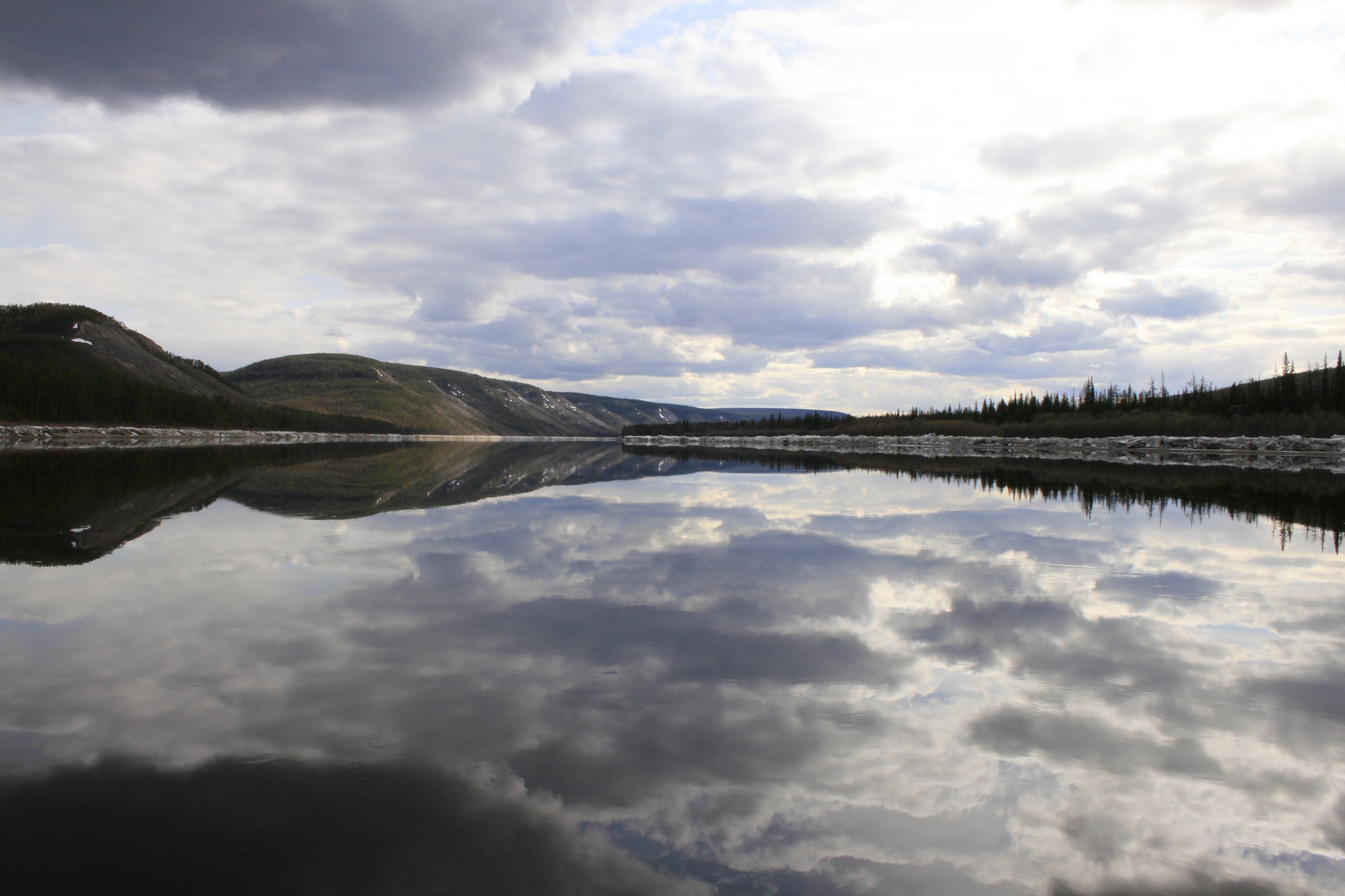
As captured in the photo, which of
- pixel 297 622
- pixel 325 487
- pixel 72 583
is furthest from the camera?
pixel 325 487

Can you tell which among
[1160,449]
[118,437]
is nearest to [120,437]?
[118,437]

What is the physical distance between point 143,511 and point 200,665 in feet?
41.9

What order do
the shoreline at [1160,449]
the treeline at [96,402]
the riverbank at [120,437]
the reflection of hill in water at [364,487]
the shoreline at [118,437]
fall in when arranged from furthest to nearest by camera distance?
the treeline at [96,402] < the riverbank at [120,437] < the shoreline at [118,437] < the shoreline at [1160,449] < the reflection of hill in water at [364,487]

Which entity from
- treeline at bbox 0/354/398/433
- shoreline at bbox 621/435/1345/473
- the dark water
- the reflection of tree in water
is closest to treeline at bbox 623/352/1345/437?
shoreline at bbox 621/435/1345/473

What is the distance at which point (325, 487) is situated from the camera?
24766 mm

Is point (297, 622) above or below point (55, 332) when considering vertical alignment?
below

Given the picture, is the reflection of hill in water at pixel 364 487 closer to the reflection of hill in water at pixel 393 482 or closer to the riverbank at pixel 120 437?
the reflection of hill in water at pixel 393 482

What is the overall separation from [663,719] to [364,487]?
22834 mm

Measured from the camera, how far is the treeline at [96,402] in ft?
279

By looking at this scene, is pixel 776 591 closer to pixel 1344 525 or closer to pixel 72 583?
pixel 72 583

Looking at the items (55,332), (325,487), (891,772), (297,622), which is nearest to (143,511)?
(325,487)

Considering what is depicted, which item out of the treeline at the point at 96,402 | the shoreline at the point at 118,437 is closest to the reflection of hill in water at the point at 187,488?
the shoreline at the point at 118,437

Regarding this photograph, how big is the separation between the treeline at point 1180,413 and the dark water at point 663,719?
72.4 meters

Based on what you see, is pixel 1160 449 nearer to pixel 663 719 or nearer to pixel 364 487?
pixel 364 487
